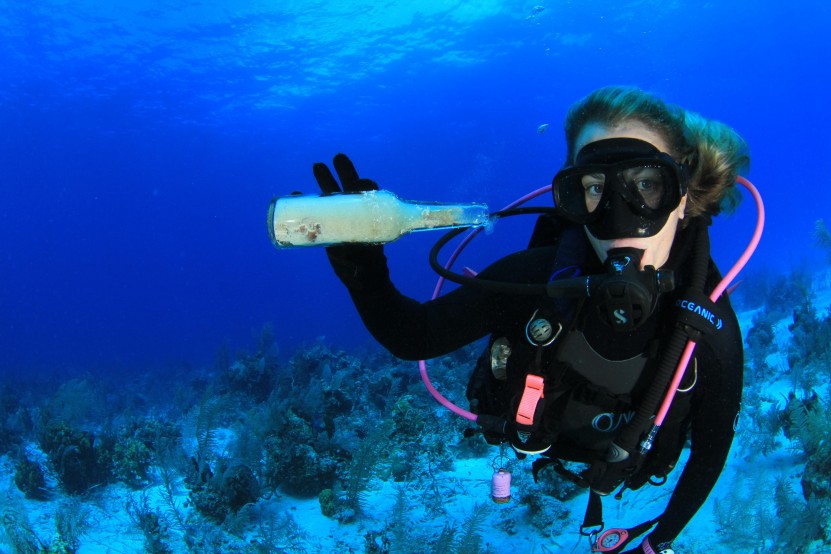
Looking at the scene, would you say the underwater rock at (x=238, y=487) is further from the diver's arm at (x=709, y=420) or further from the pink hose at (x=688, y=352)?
the pink hose at (x=688, y=352)

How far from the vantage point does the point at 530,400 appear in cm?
228

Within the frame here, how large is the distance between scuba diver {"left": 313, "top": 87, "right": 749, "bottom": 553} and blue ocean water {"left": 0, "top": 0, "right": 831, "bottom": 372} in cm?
57

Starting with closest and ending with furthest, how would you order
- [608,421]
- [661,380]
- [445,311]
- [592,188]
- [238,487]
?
[661,380]
[592,188]
[608,421]
[445,311]
[238,487]

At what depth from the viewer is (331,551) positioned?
457 cm

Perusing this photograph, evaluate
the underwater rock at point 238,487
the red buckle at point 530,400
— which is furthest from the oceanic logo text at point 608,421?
the underwater rock at point 238,487

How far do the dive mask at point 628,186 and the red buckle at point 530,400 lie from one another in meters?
0.78

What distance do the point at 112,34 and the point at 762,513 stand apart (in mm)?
34017

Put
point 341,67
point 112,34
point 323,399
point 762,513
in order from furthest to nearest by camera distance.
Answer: point 341,67, point 112,34, point 323,399, point 762,513

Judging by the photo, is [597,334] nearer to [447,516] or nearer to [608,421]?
[608,421]

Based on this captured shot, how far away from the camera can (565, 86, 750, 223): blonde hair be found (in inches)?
87.7

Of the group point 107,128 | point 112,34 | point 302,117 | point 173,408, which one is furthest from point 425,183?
point 173,408

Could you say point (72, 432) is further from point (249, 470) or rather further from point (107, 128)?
point (107, 128)

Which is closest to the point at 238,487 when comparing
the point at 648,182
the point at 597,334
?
the point at 597,334

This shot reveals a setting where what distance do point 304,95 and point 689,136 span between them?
38.0 metres
